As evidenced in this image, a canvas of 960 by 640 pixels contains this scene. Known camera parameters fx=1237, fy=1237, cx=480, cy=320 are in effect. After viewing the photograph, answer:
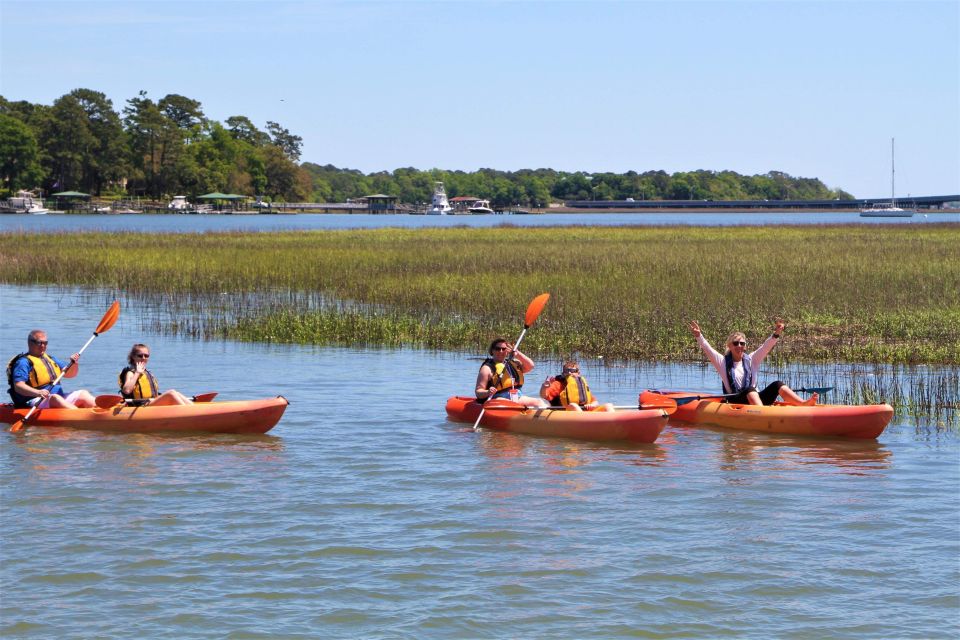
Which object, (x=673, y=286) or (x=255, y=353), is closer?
(x=255, y=353)

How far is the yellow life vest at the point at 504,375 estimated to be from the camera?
1420 cm

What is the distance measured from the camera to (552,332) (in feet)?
66.3

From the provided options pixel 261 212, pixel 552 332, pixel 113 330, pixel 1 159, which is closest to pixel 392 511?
pixel 552 332

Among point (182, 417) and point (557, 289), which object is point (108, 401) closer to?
point (182, 417)

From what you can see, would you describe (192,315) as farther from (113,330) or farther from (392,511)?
(392,511)

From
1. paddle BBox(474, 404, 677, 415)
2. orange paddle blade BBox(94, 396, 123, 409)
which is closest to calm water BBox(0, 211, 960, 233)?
orange paddle blade BBox(94, 396, 123, 409)

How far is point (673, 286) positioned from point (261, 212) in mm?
127104

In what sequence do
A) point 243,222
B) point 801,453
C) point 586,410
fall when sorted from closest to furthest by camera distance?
1. point 801,453
2. point 586,410
3. point 243,222

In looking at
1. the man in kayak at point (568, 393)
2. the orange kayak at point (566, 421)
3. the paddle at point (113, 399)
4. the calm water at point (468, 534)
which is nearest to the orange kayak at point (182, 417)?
the calm water at point (468, 534)

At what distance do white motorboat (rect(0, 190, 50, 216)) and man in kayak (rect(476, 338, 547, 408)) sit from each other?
346 ft

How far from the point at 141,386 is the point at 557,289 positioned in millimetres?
12392

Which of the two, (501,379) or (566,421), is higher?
(501,379)

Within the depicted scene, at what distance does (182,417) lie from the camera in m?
13.3

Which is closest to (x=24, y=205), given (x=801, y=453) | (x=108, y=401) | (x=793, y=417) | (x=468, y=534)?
(x=108, y=401)
